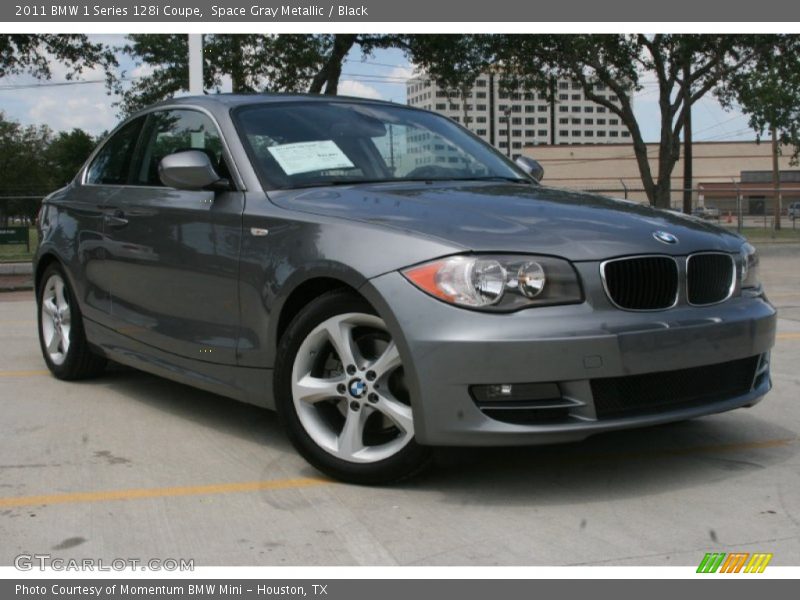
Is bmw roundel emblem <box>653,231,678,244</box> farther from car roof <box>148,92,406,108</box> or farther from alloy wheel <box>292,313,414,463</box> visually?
car roof <box>148,92,406,108</box>

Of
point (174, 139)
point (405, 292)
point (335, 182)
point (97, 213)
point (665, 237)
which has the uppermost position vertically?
point (174, 139)

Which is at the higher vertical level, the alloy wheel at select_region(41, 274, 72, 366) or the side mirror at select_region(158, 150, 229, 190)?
the side mirror at select_region(158, 150, 229, 190)

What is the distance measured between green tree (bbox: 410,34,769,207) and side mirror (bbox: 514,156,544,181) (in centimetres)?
A: 1924

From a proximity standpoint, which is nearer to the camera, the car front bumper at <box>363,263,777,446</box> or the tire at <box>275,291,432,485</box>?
the car front bumper at <box>363,263,777,446</box>

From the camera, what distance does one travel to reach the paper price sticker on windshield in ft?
15.5

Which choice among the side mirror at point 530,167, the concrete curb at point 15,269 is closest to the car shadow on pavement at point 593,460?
the side mirror at point 530,167

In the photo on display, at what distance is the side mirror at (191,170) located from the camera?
462 cm

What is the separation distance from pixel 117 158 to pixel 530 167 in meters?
2.39

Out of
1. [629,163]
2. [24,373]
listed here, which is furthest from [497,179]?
[629,163]

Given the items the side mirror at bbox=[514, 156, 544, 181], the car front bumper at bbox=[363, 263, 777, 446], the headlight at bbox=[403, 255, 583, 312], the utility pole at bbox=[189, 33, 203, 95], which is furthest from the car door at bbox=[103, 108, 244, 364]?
the utility pole at bbox=[189, 33, 203, 95]

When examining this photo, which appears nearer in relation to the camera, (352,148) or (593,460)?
(593,460)

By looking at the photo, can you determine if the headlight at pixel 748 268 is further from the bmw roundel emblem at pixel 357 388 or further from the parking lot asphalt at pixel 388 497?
the bmw roundel emblem at pixel 357 388

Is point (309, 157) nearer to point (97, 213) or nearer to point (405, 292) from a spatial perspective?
point (405, 292)

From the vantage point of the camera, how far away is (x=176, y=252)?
4922 mm
